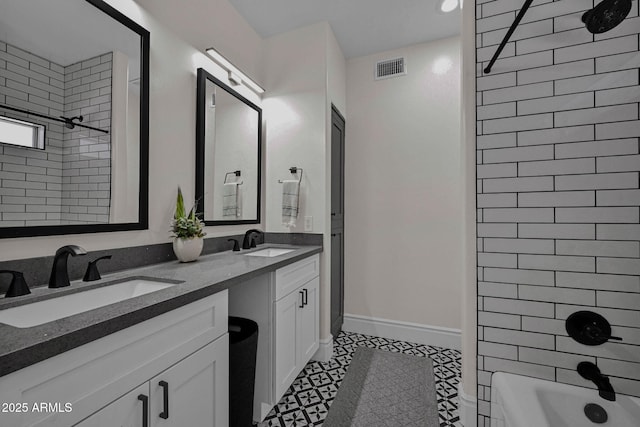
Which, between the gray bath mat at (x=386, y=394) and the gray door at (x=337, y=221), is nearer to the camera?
the gray bath mat at (x=386, y=394)

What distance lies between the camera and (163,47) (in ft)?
5.14

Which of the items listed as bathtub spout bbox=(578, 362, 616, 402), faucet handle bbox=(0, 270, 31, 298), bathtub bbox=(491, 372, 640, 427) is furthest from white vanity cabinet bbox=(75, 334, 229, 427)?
bathtub spout bbox=(578, 362, 616, 402)

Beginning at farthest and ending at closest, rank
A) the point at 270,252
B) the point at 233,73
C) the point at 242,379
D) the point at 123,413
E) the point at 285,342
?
the point at 270,252 < the point at 233,73 < the point at 285,342 < the point at 242,379 < the point at 123,413

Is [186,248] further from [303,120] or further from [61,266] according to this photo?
[303,120]

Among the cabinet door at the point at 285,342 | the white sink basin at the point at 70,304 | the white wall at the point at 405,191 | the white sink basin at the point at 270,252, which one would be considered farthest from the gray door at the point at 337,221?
the white sink basin at the point at 70,304

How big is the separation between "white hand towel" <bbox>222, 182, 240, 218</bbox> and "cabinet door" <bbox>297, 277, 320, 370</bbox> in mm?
764

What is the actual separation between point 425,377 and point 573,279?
127cm

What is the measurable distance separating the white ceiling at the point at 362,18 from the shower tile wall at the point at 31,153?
151 cm

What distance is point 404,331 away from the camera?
2.63m

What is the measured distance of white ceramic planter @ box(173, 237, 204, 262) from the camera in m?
1.51

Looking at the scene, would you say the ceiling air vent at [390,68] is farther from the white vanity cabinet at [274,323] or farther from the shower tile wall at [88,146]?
the shower tile wall at [88,146]

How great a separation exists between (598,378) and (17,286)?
2.08 metres

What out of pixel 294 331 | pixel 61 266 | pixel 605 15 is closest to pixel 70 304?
pixel 61 266

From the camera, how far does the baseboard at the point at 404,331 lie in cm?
249
